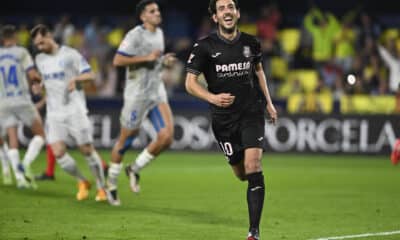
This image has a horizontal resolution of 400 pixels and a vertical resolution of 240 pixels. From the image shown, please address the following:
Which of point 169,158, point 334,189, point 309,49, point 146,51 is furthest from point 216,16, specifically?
point 309,49

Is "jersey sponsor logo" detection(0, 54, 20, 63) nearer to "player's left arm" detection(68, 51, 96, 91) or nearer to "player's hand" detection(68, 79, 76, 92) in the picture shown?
"player's left arm" detection(68, 51, 96, 91)

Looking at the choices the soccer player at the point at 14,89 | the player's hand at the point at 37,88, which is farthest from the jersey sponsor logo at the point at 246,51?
the soccer player at the point at 14,89

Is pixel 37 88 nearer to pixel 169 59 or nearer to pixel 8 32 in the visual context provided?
pixel 8 32

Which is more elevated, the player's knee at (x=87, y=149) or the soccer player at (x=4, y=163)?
the player's knee at (x=87, y=149)

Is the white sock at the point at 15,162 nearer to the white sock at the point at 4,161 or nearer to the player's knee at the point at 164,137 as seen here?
the white sock at the point at 4,161

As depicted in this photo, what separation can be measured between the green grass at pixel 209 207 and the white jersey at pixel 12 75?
1.39m

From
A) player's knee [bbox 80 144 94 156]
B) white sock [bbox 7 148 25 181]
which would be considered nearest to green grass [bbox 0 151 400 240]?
white sock [bbox 7 148 25 181]

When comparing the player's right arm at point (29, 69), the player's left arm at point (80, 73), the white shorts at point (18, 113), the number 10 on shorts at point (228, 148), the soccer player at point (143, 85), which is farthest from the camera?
the white shorts at point (18, 113)

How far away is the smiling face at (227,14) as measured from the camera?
939cm

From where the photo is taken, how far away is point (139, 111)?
1293 centimetres

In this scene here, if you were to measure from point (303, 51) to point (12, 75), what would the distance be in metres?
11.8

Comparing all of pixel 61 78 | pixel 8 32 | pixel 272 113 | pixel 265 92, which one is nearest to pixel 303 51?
pixel 8 32

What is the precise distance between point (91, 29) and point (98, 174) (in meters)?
13.4

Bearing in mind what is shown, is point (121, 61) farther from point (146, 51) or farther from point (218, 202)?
point (218, 202)
